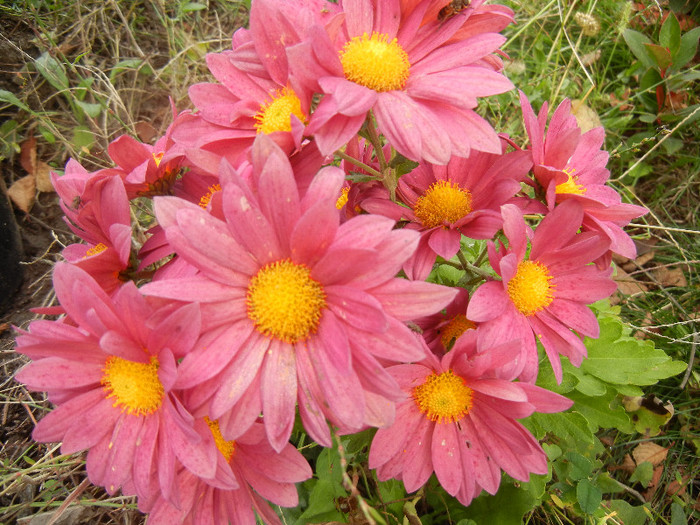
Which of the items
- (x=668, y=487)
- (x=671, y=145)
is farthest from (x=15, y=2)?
(x=668, y=487)

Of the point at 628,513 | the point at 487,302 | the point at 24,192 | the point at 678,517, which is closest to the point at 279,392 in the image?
the point at 487,302

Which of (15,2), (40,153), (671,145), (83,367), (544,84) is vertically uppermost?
(15,2)

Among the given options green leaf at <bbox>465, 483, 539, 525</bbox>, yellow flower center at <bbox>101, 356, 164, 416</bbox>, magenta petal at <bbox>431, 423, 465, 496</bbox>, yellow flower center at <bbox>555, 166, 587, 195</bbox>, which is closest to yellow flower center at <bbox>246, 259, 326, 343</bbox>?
yellow flower center at <bbox>101, 356, 164, 416</bbox>

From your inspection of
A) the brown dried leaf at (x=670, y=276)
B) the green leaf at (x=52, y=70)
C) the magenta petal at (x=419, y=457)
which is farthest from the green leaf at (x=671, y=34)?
the green leaf at (x=52, y=70)

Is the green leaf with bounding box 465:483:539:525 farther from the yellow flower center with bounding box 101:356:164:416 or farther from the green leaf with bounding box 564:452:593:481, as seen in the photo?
the yellow flower center with bounding box 101:356:164:416

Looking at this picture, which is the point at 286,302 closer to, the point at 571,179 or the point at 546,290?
the point at 546,290

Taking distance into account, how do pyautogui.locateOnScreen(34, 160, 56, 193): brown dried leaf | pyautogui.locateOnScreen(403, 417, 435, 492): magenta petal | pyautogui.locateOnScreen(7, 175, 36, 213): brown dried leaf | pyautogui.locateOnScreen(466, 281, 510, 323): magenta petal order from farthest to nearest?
pyautogui.locateOnScreen(34, 160, 56, 193): brown dried leaf, pyautogui.locateOnScreen(7, 175, 36, 213): brown dried leaf, pyautogui.locateOnScreen(403, 417, 435, 492): magenta petal, pyautogui.locateOnScreen(466, 281, 510, 323): magenta petal

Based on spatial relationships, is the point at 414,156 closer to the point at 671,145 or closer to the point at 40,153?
the point at 671,145
